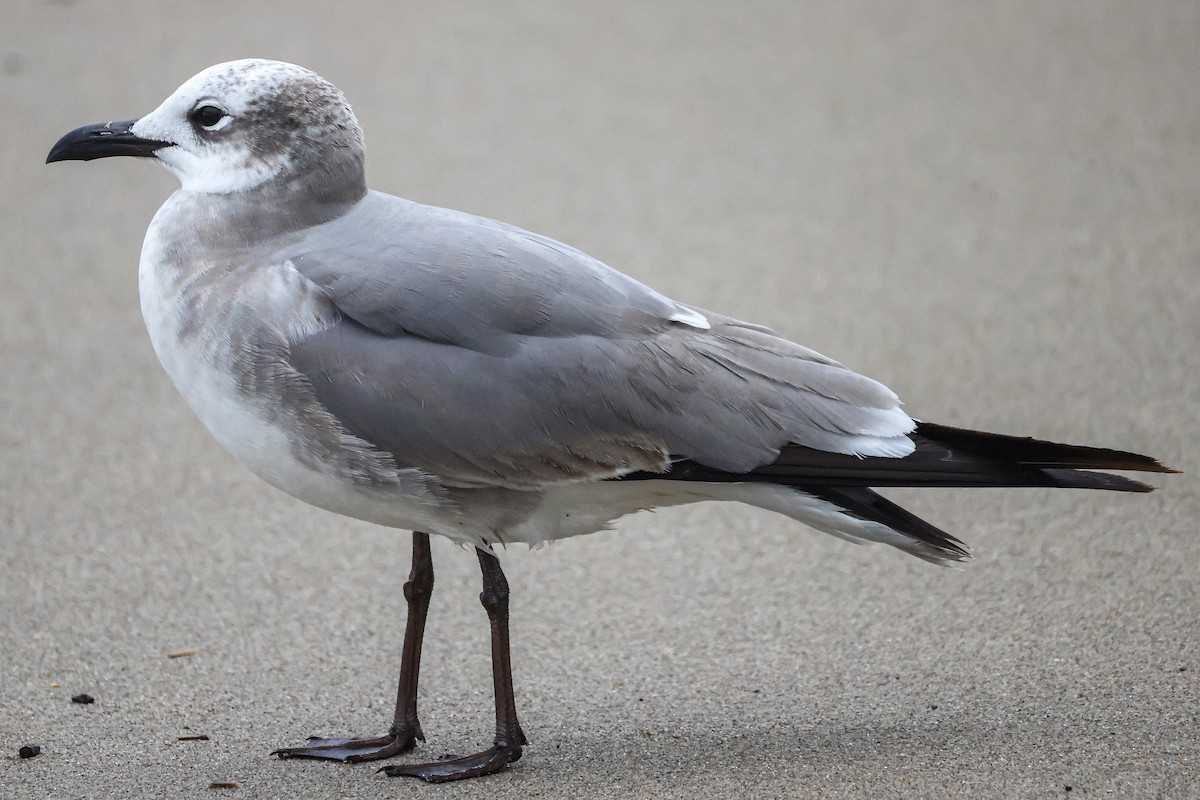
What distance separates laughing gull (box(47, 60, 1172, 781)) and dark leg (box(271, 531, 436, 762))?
0.38 ft

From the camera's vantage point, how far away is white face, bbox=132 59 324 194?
274cm

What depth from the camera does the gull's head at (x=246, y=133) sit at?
275 centimetres

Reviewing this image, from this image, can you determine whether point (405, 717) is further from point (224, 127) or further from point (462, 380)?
point (224, 127)

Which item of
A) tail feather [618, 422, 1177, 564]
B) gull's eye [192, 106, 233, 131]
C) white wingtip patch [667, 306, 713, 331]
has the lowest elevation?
tail feather [618, 422, 1177, 564]

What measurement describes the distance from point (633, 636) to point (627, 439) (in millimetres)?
910

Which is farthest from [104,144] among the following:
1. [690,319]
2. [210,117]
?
[690,319]

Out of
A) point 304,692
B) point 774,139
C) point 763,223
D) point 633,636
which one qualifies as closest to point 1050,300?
point 763,223

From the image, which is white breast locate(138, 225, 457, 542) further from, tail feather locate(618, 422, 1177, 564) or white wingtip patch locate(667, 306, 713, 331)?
white wingtip patch locate(667, 306, 713, 331)

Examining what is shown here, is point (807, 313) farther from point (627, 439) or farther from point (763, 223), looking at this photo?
point (627, 439)

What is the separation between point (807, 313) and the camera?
5.03 metres

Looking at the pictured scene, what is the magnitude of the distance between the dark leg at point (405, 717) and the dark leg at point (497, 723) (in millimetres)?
80

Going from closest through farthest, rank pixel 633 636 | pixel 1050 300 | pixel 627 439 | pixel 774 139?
pixel 627 439 → pixel 633 636 → pixel 1050 300 → pixel 774 139

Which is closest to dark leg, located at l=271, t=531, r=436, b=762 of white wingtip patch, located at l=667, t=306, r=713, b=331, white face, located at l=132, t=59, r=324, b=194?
white wingtip patch, located at l=667, t=306, r=713, b=331

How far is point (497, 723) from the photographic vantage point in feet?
9.27
